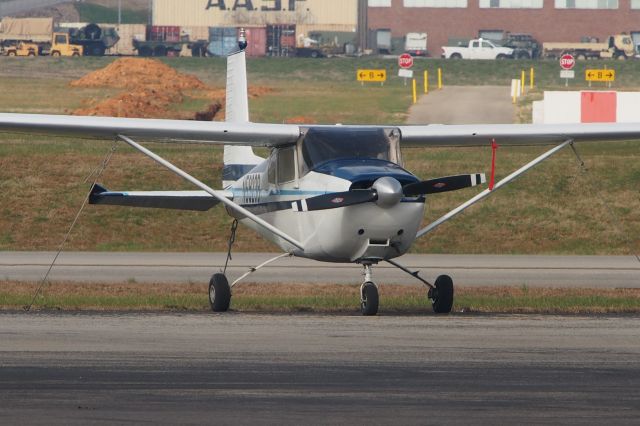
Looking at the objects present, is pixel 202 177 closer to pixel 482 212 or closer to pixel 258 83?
pixel 482 212

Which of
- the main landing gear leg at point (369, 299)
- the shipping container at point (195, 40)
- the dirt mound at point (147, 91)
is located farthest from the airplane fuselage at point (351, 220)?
the shipping container at point (195, 40)

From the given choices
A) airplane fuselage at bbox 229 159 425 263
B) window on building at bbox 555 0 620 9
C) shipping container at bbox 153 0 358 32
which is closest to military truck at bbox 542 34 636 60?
window on building at bbox 555 0 620 9

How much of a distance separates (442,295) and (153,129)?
12.6 ft

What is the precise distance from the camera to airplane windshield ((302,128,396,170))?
49.9 ft

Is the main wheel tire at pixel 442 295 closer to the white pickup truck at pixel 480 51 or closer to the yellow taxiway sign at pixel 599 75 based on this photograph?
the yellow taxiway sign at pixel 599 75

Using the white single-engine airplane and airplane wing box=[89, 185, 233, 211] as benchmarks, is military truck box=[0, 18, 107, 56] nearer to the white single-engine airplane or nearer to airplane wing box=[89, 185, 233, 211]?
airplane wing box=[89, 185, 233, 211]

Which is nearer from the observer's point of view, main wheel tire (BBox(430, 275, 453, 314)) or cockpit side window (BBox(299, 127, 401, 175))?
cockpit side window (BBox(299, 127, 401, 175))

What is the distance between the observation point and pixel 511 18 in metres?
113

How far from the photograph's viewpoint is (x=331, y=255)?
49.3ft

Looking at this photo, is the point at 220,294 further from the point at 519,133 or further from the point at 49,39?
the point at 49,39

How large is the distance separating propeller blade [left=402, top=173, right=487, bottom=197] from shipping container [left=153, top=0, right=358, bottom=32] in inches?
3790

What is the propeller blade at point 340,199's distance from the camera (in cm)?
1399

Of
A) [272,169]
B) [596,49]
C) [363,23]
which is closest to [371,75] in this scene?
[596,49]

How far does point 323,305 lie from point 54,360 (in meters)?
6.10
